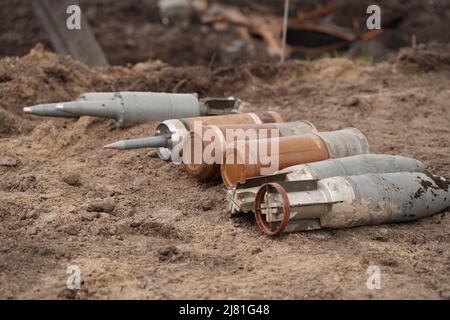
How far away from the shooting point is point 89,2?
13.4 metres

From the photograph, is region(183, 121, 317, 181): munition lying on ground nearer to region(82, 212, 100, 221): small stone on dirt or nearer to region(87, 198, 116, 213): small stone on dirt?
region(87, 198, 116, 213): small stone on dirt

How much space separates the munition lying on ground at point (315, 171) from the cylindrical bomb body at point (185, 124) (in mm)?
880

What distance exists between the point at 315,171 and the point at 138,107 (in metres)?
2.21

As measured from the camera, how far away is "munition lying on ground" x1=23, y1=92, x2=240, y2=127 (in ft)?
19.3

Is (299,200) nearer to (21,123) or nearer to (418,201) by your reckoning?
(418,201)

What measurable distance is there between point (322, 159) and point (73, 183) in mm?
1805

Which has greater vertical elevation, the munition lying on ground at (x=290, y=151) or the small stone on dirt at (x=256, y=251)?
the munition lying on ground at (x=290, y=151)

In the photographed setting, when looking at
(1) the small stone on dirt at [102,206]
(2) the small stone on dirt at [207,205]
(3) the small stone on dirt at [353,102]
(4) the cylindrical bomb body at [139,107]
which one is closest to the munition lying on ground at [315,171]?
(2) the small stone on dirt at [207,205]

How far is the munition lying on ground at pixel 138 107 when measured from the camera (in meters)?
5.88

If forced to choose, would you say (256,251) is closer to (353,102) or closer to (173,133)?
(173,133)

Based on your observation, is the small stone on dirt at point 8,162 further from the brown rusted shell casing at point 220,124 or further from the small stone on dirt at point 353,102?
the small stone on dirt at point 353,102

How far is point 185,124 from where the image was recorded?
5.39 meters

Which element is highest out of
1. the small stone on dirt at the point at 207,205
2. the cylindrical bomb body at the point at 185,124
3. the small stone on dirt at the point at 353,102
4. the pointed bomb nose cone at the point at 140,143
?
the small stone on dirt at the point at 353,102

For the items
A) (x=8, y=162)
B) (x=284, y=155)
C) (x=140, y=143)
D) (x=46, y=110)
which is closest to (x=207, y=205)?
(x=284, y=155)
